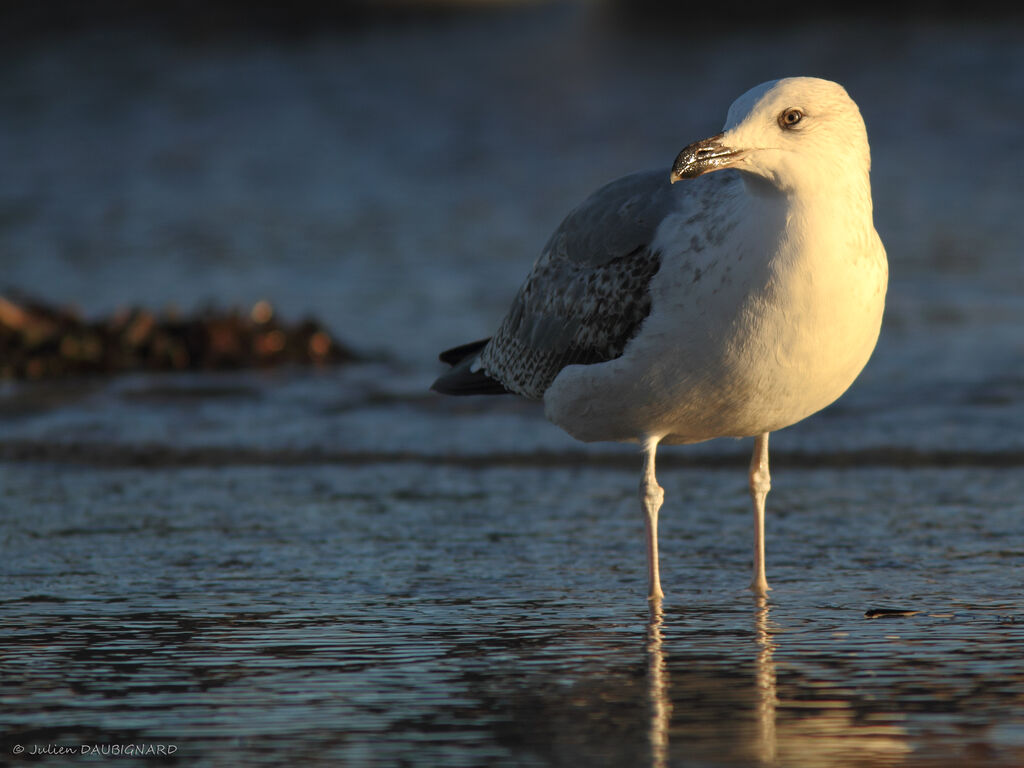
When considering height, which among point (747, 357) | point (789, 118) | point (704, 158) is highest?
point (789, 118)

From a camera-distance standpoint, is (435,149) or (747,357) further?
(435,149)

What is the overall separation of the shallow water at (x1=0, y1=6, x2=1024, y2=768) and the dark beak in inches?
55.9

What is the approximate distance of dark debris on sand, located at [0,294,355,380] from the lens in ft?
36.0

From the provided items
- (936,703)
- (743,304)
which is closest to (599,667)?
→ (936,703)

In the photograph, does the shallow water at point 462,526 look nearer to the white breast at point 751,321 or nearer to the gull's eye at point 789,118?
the white breast at point 751,321

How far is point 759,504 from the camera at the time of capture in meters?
6.02

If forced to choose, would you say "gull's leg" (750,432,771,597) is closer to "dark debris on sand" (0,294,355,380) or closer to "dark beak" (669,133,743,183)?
"dark beak" (669,133,743,183)

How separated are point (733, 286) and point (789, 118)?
554 millimetres

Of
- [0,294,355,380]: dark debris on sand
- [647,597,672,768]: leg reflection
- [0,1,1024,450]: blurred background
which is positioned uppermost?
[0,1,1024,450]: blurred background

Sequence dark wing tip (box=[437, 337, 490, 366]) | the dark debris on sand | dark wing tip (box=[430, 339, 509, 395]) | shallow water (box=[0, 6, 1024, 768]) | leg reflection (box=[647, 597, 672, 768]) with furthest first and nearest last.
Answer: the dark debris on sand < dark wing tip (box=[437, 337, 490, 366]) < dark wing tip (box=[430, 339, 509, 395]) < shallow water (box=[0, 6, 1024, 768]) < leg reflection (box=[647, 597, 672, 768])

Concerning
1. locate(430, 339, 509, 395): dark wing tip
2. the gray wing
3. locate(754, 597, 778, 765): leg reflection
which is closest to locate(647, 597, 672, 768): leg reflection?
locate(754, 597, 778, 765): leg reflection

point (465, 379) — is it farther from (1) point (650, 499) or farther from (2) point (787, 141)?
(2) point (787, 141)

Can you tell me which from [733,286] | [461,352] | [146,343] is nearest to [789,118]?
[733,286]

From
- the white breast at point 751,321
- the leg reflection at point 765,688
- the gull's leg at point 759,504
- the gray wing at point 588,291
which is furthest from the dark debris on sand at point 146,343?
the leg reflection at point 765,688
